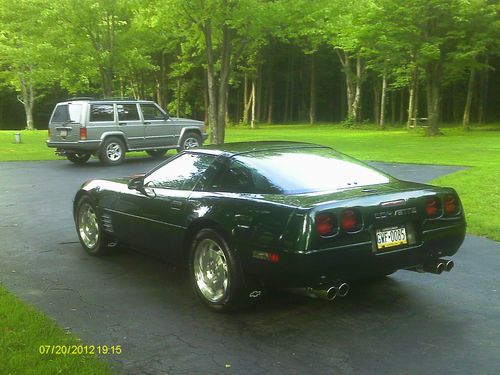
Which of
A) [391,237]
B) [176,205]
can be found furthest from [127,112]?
[391,237]

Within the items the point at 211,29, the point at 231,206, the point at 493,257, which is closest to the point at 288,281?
the point at 231,206

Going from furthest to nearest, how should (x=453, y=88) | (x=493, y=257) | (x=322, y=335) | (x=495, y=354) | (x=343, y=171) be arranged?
(x=453, y=88)
(x=493, y=257)
(x=343, y=171)
(x=322, y=335)
(x=495, y=354)

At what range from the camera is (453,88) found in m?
58.3

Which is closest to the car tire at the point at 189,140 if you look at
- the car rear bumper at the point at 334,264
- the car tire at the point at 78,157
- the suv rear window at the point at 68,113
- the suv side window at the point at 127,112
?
the suv side window at the point at 127,112

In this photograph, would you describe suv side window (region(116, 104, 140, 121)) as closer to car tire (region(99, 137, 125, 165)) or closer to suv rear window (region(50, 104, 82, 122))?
car tire (region(99, 137, 125, 165))

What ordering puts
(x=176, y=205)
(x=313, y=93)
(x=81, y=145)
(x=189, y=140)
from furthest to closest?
(x=313, y=93) < (x=189, y=140) < (x=81, y=145) < (x=176, y=205)

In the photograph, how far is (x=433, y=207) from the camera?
4.96 m

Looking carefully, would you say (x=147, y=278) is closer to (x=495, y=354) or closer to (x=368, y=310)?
(x=368, y=310)

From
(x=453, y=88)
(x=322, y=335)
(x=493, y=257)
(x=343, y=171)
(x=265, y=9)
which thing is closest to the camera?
(x=322, y=335)

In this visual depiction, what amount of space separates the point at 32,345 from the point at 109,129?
14872 millimetres

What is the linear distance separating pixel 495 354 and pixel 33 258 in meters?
4.98

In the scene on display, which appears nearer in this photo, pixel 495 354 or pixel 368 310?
pixel 495 354

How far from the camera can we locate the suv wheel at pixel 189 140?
1989 centimetres

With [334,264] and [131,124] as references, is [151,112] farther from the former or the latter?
[334,264]
